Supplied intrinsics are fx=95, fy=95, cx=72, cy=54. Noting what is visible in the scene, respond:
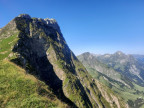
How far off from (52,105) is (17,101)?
840cm

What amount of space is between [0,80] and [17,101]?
11.0 m

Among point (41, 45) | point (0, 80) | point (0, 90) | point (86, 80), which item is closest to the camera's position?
point (0, 90)

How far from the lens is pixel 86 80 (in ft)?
617

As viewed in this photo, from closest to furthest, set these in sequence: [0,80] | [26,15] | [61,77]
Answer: [0,80] < [61,77] < [26,15]

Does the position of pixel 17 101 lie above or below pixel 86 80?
above

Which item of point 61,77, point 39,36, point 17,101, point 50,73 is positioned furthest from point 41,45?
point 17,101

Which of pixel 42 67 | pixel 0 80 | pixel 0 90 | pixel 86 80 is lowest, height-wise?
pixel 86 80

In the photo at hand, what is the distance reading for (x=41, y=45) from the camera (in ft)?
440

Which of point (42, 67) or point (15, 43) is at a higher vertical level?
point (15, 43)

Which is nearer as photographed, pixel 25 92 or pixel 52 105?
pixel 52 105

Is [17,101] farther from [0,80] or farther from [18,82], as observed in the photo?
[0,80]

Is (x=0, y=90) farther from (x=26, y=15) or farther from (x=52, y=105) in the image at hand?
(x=26, y=15)

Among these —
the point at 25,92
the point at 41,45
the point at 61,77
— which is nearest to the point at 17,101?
the point at 25,92

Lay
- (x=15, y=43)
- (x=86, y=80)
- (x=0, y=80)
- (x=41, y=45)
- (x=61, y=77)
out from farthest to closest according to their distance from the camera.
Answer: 1. (x=86, y=80)
2. (x=41, y=45)
3. (x=61, y=77)
4. (x=15, y=43)
5. (x=0, y=80)
